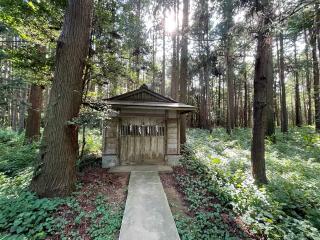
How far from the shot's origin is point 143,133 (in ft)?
21.9

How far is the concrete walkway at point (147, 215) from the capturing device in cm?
297

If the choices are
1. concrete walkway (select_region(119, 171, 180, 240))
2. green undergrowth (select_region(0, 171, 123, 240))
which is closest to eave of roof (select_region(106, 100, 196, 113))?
concrete walkway (select_region(119, 171, 180, 240))

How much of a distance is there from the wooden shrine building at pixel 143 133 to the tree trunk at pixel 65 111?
2178 mm

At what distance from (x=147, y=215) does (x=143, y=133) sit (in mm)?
3458

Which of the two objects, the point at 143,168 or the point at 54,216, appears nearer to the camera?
the point at 54,216

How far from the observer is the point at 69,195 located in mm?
3943

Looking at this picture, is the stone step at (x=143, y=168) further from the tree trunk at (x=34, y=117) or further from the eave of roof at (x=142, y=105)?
the tree trunk at (x=34, y=117)

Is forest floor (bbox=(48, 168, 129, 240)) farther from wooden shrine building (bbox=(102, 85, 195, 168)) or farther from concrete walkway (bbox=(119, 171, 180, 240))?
wooden shrine building (bbox=(102, 85, 195, 168))

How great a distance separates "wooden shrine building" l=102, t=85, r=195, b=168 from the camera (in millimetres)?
6379

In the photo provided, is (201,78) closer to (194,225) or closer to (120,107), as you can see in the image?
(120,107)

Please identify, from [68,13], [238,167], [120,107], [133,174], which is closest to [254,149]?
[238,167]

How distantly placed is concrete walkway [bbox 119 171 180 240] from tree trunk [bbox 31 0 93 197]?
4.87ft

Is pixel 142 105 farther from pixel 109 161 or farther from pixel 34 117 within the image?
pixel 34 117

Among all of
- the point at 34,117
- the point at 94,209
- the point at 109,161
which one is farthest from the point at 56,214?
the point at 34,117
